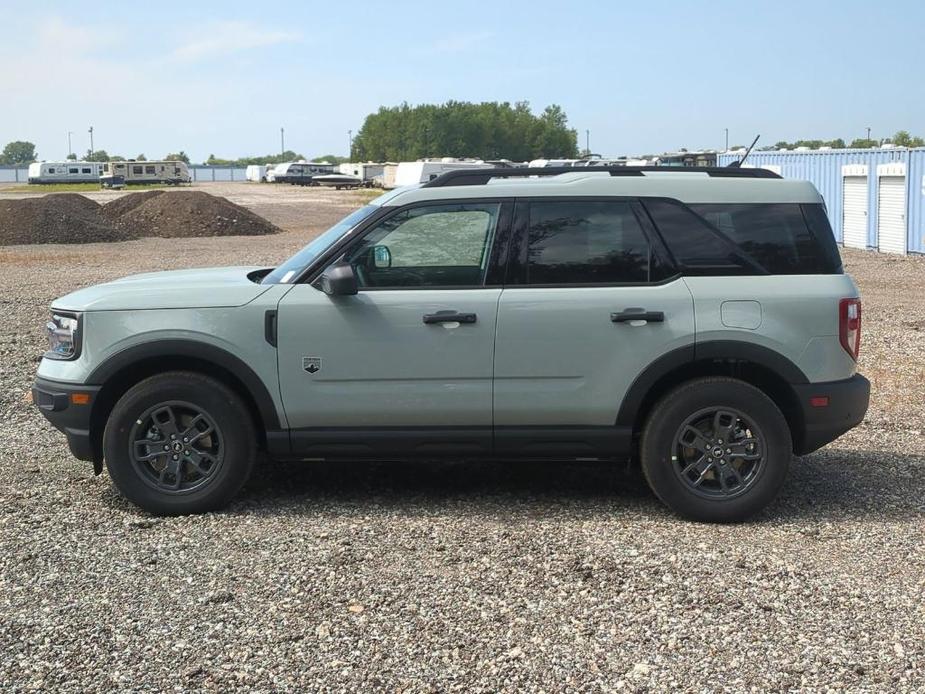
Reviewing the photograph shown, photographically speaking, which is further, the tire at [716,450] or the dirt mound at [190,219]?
the dirt mound at [190,219]

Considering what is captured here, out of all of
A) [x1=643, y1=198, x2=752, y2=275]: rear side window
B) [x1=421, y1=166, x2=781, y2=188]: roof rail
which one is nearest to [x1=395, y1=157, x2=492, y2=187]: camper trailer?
[x1=421, y1=166, x2=781, y2=188]: roof rail

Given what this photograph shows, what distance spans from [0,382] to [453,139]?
152 m

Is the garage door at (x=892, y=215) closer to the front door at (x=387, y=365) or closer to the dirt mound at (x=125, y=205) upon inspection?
the front door at (x=387, y=365)

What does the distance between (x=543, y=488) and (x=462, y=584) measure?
5.90ft

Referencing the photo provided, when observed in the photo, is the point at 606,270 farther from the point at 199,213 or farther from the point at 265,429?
the point at 199,213

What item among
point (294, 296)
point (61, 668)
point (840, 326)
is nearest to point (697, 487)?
point (840, 326)

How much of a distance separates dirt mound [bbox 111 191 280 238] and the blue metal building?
1796 centimetres

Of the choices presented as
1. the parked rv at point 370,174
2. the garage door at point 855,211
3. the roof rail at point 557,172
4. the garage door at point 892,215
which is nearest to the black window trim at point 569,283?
the roof rail at point 557,172

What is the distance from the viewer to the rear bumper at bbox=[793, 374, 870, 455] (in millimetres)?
6098

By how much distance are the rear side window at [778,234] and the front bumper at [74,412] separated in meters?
3.55

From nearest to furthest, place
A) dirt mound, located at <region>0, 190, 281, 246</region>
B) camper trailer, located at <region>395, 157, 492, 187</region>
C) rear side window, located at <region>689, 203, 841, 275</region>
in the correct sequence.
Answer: rear side window, located at <region>689, 203, 841, 275</region> < dirt mound, located at <region>0, 190, 281, 246</region> < camper trailer, located at <region>395, 157, 492, 187</region>

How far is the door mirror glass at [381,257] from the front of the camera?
20.5 ft

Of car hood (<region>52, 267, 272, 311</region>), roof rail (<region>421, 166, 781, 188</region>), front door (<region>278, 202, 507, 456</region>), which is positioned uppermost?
roof rail (<region>421, 166, 781, 188</region>)

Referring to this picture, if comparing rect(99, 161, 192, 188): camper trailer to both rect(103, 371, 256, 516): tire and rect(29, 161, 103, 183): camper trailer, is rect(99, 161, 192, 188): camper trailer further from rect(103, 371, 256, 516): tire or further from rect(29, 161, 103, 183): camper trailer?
rect(103, 371, 256, 516): tire
